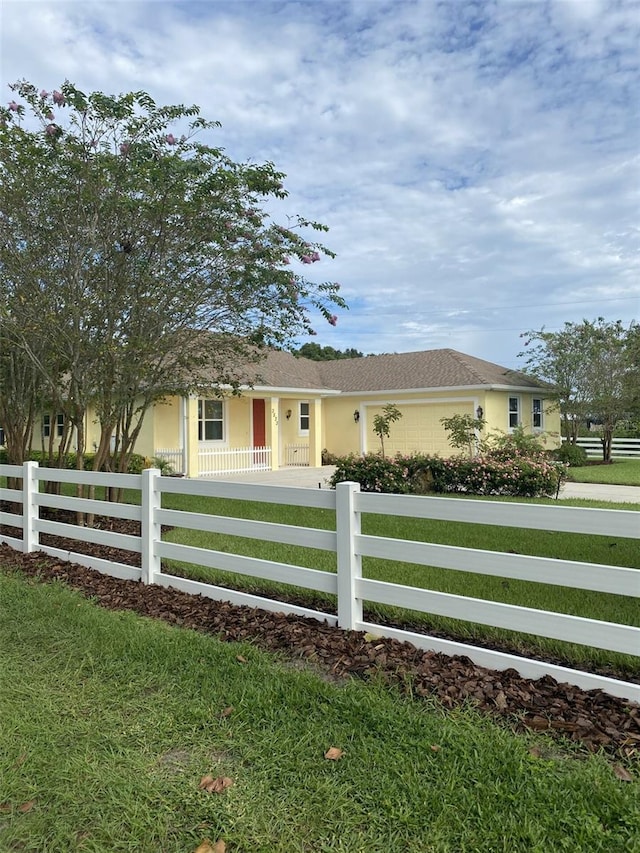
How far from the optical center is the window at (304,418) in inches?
933

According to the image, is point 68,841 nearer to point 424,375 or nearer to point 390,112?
point 390,112

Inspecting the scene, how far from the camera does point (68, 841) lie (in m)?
2.29

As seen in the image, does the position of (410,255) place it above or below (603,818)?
above

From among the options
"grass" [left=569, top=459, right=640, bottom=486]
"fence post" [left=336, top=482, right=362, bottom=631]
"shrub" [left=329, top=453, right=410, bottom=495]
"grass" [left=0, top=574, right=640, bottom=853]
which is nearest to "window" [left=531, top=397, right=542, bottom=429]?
"grass" [left=569, top=459, right=640, bottom=486]

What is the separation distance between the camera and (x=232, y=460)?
19.9 metres

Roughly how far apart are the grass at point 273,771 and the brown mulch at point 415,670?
0.16 meters

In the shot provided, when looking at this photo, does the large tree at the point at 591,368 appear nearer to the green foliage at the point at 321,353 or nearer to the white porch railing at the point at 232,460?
the white porch railing at the point at 232,460

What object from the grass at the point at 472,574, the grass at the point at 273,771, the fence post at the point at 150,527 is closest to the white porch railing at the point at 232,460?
the grass at the point at 472,574

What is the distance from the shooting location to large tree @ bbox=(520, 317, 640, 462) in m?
22.5

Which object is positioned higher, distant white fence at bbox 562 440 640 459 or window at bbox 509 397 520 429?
window at bbox 509 397 520 429

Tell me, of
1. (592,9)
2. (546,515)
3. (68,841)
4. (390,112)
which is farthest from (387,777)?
(390,112)

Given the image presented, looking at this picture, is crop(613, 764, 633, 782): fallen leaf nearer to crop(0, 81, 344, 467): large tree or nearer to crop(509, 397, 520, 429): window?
crop(0, 81, 344, 467): large tree

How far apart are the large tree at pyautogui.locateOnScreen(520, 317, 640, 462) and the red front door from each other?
11291 millimetres

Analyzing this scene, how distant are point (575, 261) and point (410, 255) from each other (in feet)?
21.5
